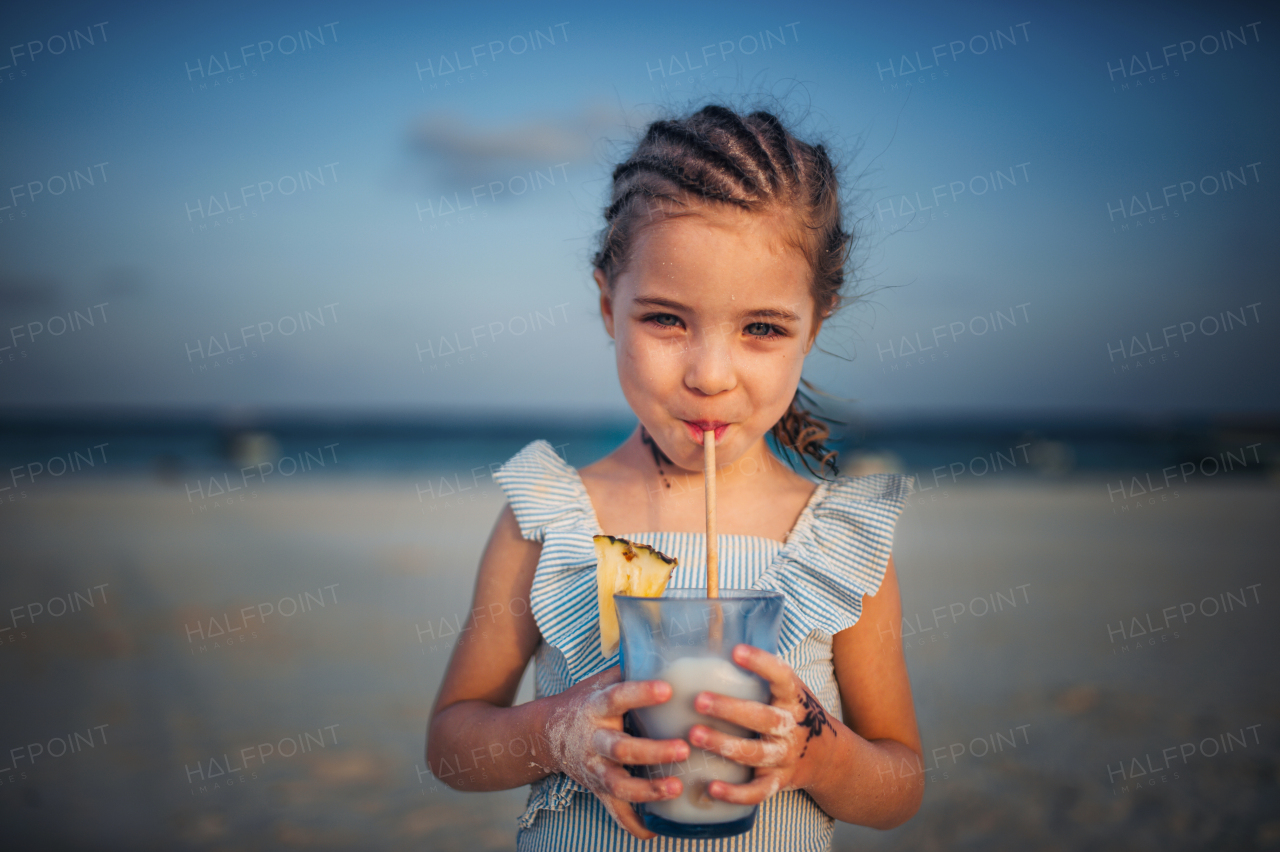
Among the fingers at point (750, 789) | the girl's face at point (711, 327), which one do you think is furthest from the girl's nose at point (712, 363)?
the fingers at point (750, 789)

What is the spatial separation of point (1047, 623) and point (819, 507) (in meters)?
6.09

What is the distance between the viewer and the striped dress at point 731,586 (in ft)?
5.57

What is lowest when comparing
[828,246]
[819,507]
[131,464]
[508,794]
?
[508,794]

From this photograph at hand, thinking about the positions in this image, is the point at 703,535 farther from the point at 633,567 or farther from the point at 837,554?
the point at 633,567

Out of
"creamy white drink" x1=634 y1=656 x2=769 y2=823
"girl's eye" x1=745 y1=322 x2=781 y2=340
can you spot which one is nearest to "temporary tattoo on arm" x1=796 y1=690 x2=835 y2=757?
"creamy white drink" x1=634 y1=656 x2=769 y2=823

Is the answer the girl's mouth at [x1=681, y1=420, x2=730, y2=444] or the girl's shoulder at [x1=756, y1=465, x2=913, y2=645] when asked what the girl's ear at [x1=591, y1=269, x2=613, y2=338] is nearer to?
the girl's mouth at [x1=681, y1=420, x2=730, y2=444]

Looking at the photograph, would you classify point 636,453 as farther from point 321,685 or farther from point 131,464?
point 131,464

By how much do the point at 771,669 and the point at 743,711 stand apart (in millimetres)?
76

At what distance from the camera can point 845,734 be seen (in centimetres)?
153

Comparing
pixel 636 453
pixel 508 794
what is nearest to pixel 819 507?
pixel 636 453

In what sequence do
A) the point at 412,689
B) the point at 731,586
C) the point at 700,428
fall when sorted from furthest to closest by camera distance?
1. the point at 412,689
2. the point at 731,586
3. the point at 700,428

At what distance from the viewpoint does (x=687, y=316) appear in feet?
5.16

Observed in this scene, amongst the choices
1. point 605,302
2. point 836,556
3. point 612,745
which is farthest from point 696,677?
point 605,302

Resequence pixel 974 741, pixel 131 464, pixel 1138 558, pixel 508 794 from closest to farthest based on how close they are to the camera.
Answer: pixel 508 794, pixel 974 741, pixel 1138 558, pixel 131 464
